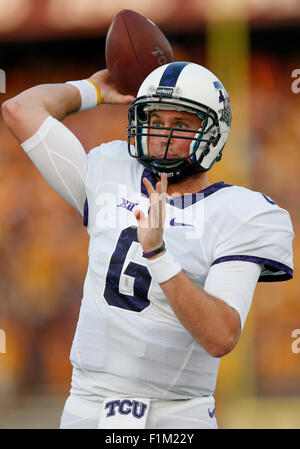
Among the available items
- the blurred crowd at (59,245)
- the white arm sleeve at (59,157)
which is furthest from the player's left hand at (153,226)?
the blurred crowd at (59,245)

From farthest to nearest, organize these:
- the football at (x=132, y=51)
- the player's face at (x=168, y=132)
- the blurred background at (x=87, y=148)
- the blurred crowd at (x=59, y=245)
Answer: the blurred crowd at (x=59, y=245), the blurred background at (x=87, y=148), the football at (x=132, y=51), the player's face at (x=168, y=132)

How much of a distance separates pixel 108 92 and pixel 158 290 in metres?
0.85

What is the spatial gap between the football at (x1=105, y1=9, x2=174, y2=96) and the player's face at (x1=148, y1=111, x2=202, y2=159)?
1.00 ft

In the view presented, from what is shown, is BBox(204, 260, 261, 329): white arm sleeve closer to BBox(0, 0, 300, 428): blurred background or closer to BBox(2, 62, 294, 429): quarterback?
BBox(2, 62, 294, 429): quarterback

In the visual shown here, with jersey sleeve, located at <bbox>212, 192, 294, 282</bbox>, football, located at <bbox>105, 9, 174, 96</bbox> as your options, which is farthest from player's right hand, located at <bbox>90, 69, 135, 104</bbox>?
jersey sleeve, located at <bbox>212, 192, 294, 282</bbox>

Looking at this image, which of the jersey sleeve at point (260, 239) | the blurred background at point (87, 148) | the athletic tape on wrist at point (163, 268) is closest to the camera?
the athletic tape on wrist at point (163, 268)

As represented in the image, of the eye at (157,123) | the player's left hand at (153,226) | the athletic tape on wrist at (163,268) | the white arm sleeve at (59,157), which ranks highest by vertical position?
the eye at (157,123)

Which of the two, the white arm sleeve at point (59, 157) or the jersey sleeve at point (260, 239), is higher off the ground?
the white arm sleeve at point (59, 157)

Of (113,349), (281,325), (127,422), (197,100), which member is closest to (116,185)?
(197,100)

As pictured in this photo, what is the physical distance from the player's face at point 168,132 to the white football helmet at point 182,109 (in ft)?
0.05

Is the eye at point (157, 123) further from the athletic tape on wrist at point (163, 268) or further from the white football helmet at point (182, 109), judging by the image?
the athletic tape on wrist at point (163, 268)

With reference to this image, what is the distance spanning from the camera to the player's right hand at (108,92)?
248cm

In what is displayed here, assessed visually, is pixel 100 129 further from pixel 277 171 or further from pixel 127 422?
pixel 127 422

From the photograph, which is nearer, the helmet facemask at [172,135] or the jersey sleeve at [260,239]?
the jersey sleeve at [260,239]
